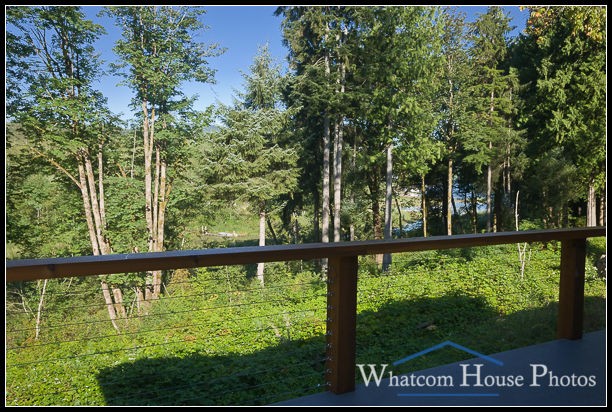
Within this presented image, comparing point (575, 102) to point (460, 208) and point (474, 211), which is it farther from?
point (460, 208)

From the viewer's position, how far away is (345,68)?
11648 millimetres

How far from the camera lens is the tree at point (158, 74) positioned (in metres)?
11.1

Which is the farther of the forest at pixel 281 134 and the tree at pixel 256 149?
the tree at pixel 256 149

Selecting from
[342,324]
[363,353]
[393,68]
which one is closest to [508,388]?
[342,324]

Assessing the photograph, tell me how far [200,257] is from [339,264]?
0.54m

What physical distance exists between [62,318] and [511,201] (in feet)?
45.1

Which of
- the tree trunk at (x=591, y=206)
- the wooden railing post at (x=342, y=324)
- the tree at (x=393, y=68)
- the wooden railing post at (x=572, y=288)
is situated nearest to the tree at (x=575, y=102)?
the tree trunk at (x=591, y=206)

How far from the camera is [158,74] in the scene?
36.6 feet

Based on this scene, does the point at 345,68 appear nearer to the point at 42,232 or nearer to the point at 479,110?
the point at 479,110

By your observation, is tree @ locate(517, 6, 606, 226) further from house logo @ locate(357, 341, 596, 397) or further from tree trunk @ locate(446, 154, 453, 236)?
house logo @ locate(357, 341, 596, 397)

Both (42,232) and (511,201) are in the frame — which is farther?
(511,201)

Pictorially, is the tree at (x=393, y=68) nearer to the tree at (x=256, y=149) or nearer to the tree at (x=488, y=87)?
the tree at (x=488, y=87)

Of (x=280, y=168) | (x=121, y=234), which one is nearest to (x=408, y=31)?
(x=280, y=168)

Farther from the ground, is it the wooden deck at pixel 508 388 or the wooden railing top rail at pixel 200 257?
the wooden railing top rail at pixel 200 257
